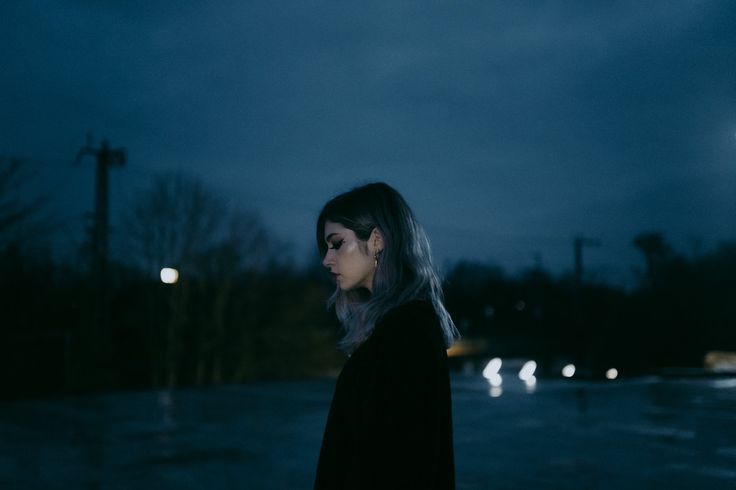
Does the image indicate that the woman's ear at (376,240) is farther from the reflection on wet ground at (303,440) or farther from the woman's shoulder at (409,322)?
the reflection on wet ground at (303,440)

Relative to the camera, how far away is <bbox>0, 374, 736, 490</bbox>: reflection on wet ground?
6.88 meters

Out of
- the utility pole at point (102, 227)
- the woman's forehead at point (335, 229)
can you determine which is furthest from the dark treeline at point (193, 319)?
the woman's forehead at point (335, 229)

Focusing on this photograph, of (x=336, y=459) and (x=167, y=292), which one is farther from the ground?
(x=167, y=292)

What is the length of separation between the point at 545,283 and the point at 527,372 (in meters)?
58.0

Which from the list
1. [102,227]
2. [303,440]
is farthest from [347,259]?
[102,227]

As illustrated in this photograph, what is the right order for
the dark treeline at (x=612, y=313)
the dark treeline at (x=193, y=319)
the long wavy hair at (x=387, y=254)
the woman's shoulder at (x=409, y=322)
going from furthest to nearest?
1. the dark treeline at (x=612, y=313)
2. the dark treeline at (x=193, y=319)
3. the long wavy hair at (x=387, y=254)
4. the woman's shoulder at (x=409, y=322)

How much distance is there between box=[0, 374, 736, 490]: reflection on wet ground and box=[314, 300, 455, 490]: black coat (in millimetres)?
5158

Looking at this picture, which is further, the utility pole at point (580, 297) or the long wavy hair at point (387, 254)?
the utility pole at point (580, 297)

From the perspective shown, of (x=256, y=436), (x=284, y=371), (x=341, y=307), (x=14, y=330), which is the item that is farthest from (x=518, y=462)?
(x=284, y=371)

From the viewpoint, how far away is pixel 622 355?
3344 centimetres

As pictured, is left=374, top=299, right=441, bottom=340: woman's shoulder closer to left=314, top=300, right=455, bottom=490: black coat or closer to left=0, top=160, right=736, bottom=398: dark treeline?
left=314, top=300, right=455, bottom=490: black coat

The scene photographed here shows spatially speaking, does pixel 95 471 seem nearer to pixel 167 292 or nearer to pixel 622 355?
pixel 167 292

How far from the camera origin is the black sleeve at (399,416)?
5.35 feet

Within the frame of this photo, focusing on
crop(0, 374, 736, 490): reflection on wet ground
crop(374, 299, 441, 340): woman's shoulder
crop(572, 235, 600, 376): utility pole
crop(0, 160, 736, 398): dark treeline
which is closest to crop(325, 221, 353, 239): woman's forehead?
crop(374, 299, 441, 340): woman's shoulder
